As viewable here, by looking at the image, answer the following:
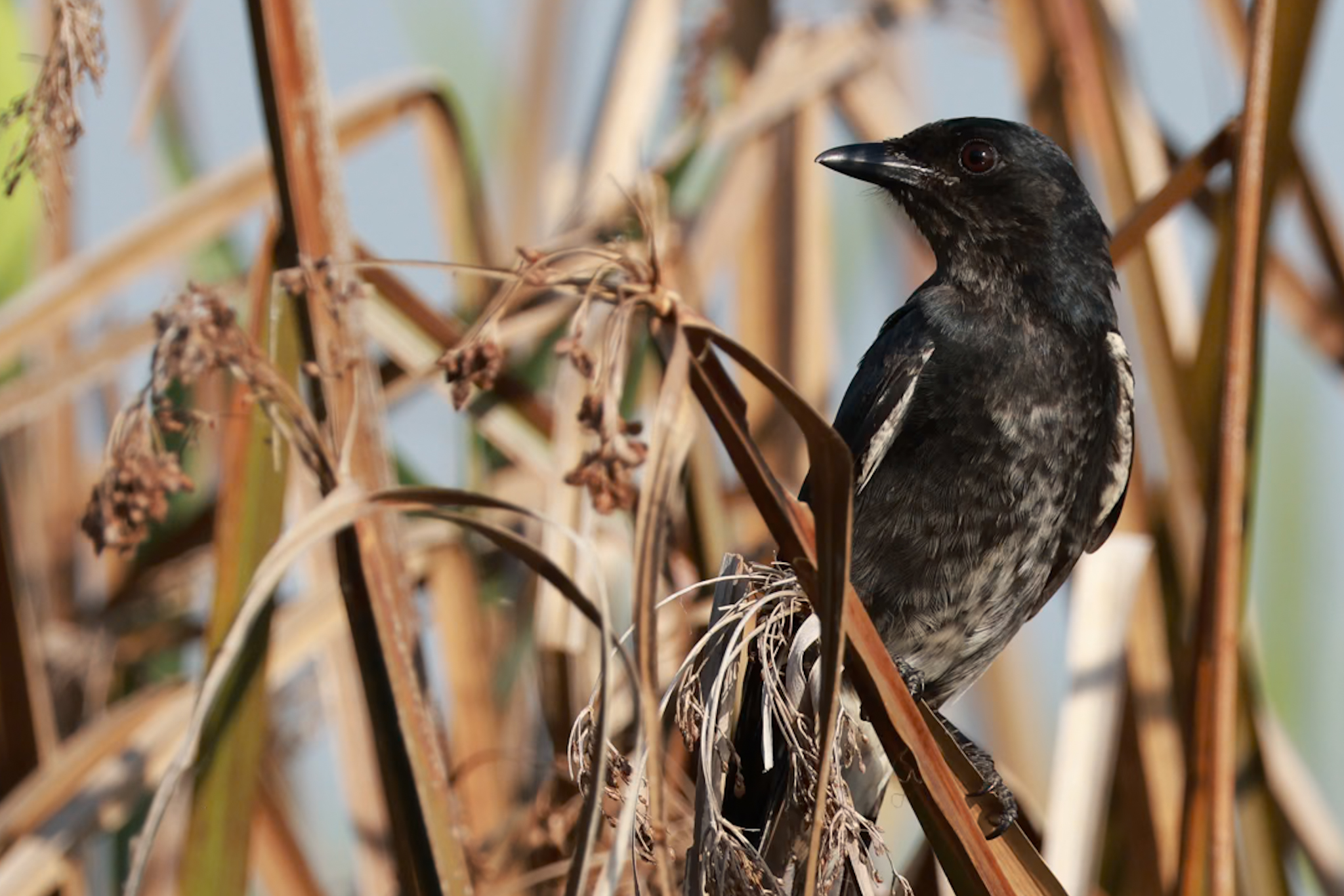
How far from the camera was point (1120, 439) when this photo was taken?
8.32ft

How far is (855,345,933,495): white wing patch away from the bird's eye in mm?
506

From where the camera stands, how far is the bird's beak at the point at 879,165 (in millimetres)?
2604

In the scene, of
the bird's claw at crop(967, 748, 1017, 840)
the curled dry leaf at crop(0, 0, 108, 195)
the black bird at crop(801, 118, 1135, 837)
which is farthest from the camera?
the black bird at crop(801, 118, 1135, 837)

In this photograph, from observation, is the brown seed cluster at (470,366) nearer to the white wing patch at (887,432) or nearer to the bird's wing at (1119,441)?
the white wing patch at (887,432)

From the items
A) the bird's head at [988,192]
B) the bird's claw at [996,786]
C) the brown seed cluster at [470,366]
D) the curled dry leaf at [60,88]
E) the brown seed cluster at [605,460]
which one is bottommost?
the bird's claw at [996,786]

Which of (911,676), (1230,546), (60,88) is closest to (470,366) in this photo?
(60,88)

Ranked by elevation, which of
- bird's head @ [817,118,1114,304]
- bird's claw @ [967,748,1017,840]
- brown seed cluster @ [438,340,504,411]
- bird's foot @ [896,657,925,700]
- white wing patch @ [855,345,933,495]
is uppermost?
bird's head @ [817,118,1114,304]

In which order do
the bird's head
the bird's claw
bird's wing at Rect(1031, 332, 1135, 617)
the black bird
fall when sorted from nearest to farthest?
the bird's claw < the black bird < bird's wing at Rect(1031, 332, 1135, 617) < the bird's head

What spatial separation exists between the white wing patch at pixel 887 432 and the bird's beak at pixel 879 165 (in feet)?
1.39

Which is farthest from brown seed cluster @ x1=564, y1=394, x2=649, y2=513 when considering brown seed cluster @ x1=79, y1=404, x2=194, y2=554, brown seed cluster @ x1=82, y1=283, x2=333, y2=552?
brown seed cluster @ x1=79, y1=404, x2=194, y2=554

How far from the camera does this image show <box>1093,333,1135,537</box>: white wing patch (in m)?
2.53

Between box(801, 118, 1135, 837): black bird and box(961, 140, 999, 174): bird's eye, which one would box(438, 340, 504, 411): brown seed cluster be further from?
box(961, 140, 999, 174): bird's eye

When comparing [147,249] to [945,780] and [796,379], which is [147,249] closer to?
[796,379]

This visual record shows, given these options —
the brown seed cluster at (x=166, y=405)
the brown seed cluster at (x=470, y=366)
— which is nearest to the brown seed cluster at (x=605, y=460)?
the brown seed cluster at (x=470, y=366)
